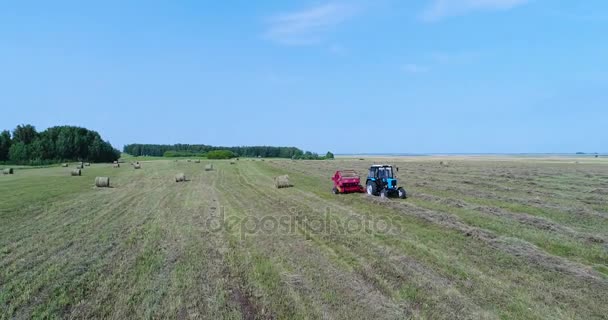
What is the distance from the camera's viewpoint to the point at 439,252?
810cm

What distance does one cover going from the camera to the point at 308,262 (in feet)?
24.5

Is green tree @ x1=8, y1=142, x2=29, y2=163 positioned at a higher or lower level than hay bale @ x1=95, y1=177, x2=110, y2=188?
higher

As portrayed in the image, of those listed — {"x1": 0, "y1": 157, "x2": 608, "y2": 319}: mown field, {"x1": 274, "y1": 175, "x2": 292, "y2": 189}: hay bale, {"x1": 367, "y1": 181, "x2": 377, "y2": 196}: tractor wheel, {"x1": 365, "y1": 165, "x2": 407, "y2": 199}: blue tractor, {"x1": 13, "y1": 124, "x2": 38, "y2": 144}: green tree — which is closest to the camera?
{"x1": 0, "y1": 157, "x2": 608, "y2": 319}: mown field

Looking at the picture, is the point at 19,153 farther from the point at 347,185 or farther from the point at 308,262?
the point at 308,262

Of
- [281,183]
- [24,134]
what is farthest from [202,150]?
[281,183]

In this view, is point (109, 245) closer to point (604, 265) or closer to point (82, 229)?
point (82, 229)

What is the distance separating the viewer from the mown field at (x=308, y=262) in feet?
18.0

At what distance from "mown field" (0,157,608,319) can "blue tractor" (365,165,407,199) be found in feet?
8.76

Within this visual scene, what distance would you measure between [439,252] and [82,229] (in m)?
9.72

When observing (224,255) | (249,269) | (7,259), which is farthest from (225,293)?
(7,259)

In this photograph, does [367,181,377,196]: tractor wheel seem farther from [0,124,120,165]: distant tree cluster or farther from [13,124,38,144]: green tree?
[13,124,38,144]: green tree

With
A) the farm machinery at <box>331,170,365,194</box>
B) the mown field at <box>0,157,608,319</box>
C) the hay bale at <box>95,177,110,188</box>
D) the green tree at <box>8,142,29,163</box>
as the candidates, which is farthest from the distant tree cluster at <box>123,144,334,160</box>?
the mown field at <box>0,157,608,319</box>

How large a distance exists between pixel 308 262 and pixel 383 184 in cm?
1059

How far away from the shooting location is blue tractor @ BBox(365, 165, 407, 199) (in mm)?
16819
